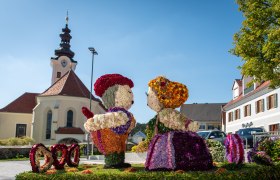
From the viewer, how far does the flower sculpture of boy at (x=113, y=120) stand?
33.2ft

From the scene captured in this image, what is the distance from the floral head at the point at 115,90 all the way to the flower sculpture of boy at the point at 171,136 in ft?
2.79

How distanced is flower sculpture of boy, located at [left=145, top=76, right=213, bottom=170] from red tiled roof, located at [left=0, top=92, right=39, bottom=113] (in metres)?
49.0

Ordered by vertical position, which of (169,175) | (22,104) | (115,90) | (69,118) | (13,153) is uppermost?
(22,104)

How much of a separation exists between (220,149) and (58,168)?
7.62 metres

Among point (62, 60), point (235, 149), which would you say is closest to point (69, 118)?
point (62, 60)

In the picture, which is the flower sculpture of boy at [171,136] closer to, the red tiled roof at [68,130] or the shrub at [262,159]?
the shrub at [262,159]

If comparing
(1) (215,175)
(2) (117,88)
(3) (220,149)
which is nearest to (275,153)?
(3) (220,149)

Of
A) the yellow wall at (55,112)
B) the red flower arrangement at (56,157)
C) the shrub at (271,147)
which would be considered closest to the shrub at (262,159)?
the shrub at (271,147)

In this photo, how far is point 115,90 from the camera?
10.6 metres

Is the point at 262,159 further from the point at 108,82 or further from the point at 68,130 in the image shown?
the point at 68,130

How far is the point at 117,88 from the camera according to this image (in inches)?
418

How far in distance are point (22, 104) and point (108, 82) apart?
49351mm

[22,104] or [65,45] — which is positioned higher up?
[65,45]

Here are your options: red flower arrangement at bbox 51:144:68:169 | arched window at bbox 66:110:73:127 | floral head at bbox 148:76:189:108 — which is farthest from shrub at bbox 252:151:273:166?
arched window at bbox 66:110:73:127
